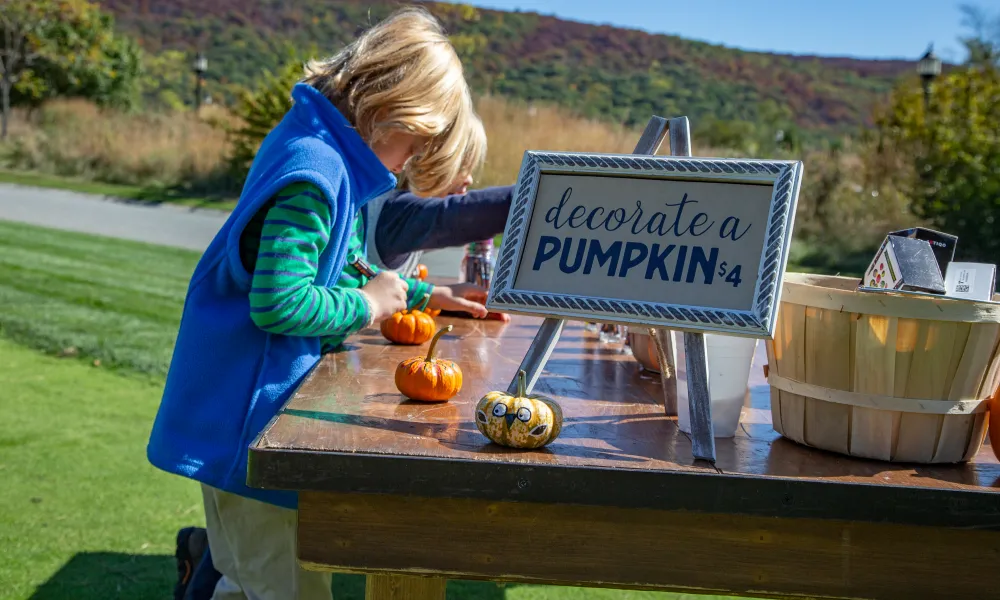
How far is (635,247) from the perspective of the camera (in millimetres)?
1554

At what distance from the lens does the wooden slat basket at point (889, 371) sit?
4.64 ft

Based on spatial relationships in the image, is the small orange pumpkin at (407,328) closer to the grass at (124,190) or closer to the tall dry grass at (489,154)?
the tall dry grass at (489,154)

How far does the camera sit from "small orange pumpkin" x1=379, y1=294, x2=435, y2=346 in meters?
2.41

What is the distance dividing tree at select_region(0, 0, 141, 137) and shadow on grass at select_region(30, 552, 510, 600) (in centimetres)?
2943

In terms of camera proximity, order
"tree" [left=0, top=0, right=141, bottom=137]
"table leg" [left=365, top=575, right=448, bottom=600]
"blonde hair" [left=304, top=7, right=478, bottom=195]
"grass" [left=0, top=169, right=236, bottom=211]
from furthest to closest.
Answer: "tree" [left=0, top=0, right=141, bottom=137] < "grass" [left=0, top=169, right=236, bottom=211] < "blonde hair" [left=304, top=7, right=478, bottom=195] < "table leg" [left=365, top=575, right=448, bottom=600]

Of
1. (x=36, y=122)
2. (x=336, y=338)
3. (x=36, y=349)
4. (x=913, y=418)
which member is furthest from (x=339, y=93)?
(x=36, y=122)

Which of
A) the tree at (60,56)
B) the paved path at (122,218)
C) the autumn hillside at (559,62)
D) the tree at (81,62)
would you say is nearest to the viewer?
the paved path at (122,218)

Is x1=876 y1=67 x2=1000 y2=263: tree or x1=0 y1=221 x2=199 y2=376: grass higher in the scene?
x1=876 y1=67 x2=1000 y2=263: tree

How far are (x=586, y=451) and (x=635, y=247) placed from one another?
1.12 ft

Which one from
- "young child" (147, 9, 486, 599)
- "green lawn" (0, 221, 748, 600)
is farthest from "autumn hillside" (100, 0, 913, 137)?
"young child" (147, 9, 486, 599)

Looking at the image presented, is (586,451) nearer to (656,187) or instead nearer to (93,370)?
(656,187)

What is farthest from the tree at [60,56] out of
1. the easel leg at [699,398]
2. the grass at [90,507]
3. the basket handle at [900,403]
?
the basket handle at [900,403]

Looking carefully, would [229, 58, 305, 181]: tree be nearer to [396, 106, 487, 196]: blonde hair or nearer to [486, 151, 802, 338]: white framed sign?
[396, 106, 487, 196]: blonde hair

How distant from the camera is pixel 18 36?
30.1 meters
